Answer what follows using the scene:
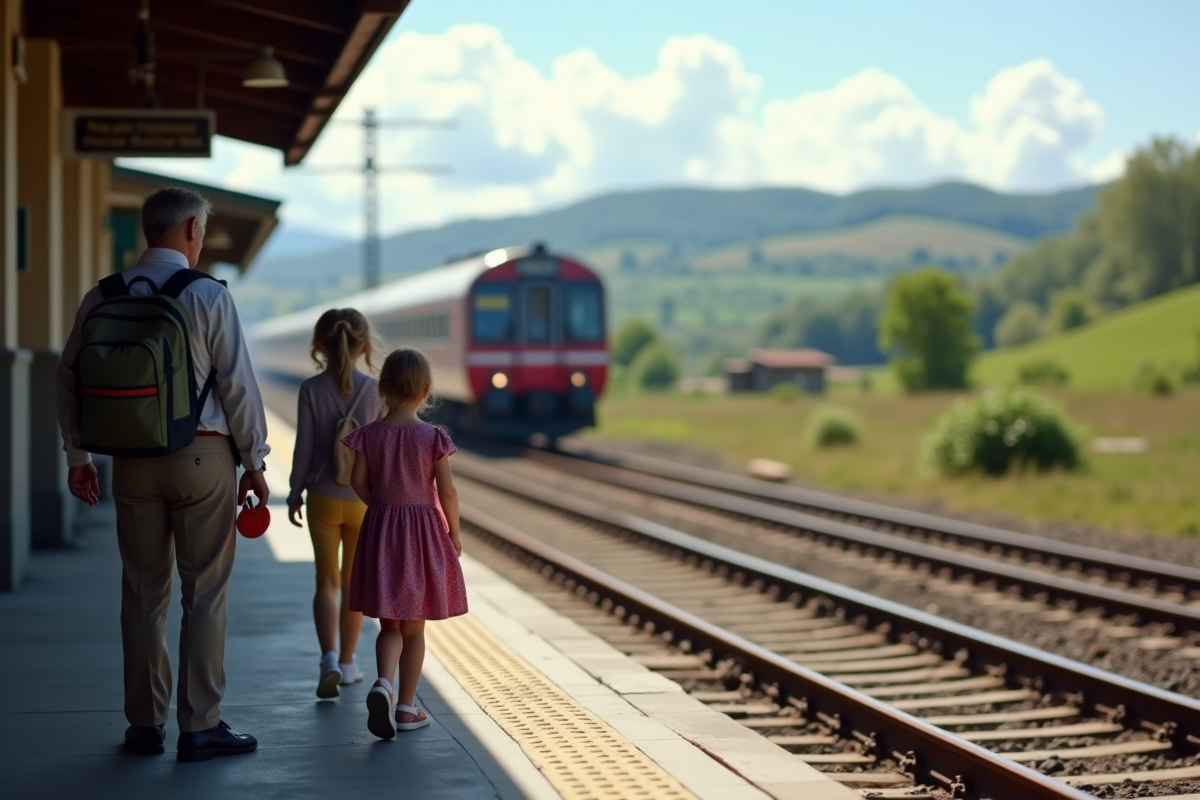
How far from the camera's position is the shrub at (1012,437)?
69.5 feet

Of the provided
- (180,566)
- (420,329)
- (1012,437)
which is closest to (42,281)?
(180,566)

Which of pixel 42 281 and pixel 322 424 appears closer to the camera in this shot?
pixel 322 424

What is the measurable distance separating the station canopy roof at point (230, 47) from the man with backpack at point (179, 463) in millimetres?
3898

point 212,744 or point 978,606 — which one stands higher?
point 212,744

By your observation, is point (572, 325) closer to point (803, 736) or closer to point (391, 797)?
point (803, 736)

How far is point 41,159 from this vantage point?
1136 cm

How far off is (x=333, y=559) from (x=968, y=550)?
349 inches

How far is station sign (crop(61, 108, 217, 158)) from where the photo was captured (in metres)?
11.1

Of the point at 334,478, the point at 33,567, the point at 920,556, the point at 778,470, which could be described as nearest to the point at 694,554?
the point at 920,556

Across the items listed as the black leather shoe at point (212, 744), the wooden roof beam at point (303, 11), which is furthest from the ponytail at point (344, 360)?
the wooden roof beam at point (303, 11)

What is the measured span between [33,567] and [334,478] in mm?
5506

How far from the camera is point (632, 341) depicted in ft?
403

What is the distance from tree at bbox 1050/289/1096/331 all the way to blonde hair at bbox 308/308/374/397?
122845 mm

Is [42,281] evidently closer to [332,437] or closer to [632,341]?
[332,437]
